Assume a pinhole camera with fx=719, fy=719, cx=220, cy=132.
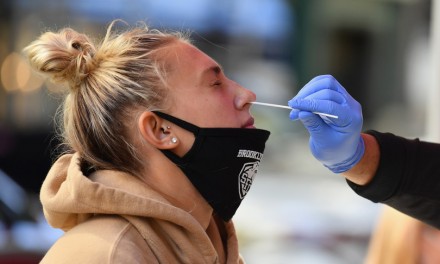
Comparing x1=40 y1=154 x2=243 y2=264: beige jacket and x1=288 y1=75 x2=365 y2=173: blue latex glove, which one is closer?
x1=40 y1=154 x2=243 y2=264: beige jacket

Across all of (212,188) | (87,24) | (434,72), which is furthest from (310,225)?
(212,188)

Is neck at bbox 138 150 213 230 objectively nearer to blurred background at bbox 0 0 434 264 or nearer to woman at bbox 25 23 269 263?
woman at bbox 25 23 269 263

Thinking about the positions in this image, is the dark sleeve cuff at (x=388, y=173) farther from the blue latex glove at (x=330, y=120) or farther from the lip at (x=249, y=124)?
the lip at (x=249, y=124)

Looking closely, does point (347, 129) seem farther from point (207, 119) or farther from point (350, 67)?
point (350, 67)

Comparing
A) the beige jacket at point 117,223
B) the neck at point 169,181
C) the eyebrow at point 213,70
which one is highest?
the eyebrow at point 213,70

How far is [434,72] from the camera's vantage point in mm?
4348

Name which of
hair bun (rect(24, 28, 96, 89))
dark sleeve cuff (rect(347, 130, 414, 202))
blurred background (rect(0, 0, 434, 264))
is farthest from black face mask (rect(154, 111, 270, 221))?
blurred background (rect(0, 0, 434, 264))

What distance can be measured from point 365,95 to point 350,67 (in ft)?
1.86

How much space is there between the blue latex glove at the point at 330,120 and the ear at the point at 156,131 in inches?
15.1

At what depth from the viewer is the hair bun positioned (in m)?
2.02

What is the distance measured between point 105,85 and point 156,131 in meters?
0.19

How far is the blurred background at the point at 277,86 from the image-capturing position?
6.00 m

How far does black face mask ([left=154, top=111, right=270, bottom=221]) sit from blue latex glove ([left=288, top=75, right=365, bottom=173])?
0.15 metres

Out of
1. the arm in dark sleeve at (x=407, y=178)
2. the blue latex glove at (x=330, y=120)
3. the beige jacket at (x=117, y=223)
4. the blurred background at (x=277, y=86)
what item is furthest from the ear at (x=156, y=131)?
the blurred background at (x=277, y=86)
